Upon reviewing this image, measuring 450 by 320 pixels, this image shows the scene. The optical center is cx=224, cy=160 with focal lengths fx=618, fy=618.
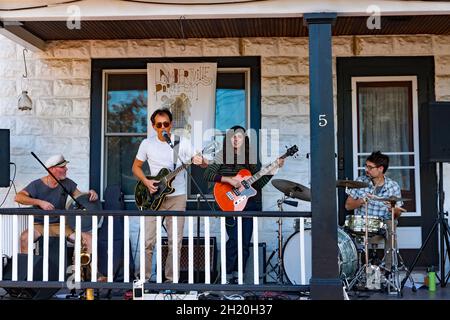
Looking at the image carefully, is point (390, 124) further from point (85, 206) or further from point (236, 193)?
point (85, 206)

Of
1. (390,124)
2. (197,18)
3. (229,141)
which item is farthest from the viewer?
(390,124)

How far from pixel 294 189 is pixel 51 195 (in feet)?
9.12

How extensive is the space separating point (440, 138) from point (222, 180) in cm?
249

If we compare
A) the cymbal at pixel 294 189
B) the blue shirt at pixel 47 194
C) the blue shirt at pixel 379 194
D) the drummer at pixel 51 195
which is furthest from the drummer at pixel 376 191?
the blue shirt at pixel 47 194

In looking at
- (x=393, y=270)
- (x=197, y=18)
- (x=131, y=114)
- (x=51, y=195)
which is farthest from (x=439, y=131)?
(x=51, y=195)

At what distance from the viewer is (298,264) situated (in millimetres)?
6805

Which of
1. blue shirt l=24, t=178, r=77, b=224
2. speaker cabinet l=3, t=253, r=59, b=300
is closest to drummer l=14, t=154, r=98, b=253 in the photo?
blue shirt l=24, t=178, r=77, b=224

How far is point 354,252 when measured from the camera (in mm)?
6750

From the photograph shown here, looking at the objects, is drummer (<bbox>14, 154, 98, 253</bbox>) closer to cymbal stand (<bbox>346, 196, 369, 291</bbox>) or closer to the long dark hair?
the long dark hair

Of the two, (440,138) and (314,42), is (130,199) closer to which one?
(314,42)

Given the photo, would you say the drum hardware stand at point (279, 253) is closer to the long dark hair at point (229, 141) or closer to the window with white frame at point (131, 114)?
the long dark hair at point (229, 141)
